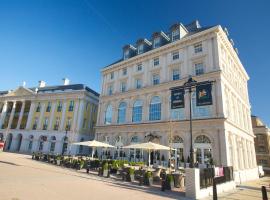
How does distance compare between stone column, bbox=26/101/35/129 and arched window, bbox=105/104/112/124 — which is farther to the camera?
stone column, bbox=26/101/35/129

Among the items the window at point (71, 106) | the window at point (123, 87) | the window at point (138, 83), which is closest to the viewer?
the window at point (138, 83)

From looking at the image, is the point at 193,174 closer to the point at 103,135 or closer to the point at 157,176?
the point at 157,176

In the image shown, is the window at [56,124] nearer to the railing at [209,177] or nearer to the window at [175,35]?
the window at [175,35]

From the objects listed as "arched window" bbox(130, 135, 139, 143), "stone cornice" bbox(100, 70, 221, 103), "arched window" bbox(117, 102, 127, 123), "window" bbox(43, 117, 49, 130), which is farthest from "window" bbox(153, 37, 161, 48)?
"window" bbox(43, 117, 49, 130)

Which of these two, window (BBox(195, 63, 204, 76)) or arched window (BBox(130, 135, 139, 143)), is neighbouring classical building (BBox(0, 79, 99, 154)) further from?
window (BBox(195, 63, 204, 76))

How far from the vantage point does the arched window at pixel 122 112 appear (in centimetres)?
3166

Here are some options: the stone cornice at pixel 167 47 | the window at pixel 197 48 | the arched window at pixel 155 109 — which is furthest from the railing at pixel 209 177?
the stone cornice at pixel 167 47

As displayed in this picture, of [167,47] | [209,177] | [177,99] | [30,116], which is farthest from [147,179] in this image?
[30,116]

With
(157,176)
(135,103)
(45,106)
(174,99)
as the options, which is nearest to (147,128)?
(135,103)

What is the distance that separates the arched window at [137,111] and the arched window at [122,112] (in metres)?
2.13

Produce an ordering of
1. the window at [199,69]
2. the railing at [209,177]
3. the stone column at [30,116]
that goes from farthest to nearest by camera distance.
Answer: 1. the stone column at [30,116]
2. the window at [199,69]
3. the railing at [209,177]

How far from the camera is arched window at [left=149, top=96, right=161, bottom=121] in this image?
2711 centimetres

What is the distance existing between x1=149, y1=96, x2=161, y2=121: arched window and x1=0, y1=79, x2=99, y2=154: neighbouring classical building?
18.0 m

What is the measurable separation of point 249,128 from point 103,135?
26.9 m
